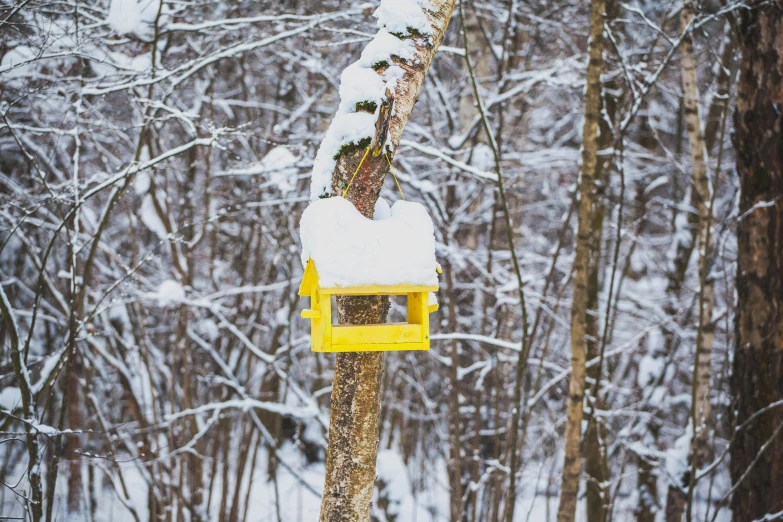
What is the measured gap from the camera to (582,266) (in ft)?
10.9

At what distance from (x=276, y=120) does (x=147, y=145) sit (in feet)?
5.96

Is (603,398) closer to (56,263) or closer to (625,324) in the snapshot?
(625,324)

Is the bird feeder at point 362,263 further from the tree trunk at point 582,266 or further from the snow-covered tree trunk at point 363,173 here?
the tree trunk at point 582,266

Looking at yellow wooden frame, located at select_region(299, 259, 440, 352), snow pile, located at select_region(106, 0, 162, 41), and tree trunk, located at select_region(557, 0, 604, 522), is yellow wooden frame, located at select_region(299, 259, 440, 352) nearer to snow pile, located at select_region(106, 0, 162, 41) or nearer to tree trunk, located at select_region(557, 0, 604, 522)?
tree trunk, located at select_region(557, 0, 604, 522)

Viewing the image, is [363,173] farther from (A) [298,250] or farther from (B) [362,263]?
(A) [298,250]

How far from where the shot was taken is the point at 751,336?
3576 millimetres

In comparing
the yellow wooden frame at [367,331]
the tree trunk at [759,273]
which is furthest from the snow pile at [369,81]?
the tree trunk at [759,273]

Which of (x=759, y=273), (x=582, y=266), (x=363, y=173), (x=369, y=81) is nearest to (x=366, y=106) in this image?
(x=369, y=81)

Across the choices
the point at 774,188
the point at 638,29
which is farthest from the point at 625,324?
the point at 774,188

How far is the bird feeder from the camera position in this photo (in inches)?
68.6

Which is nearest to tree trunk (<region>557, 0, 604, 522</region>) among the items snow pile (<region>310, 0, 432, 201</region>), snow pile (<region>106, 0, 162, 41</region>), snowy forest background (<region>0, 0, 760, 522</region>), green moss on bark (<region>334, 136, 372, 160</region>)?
snowy forest background (<region>0, 0, 760, 522</region>)

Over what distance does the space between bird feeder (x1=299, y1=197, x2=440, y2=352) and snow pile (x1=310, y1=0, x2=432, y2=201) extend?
7.5 inches

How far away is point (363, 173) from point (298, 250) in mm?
4882

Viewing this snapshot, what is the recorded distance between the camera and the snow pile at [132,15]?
3588 millimetres
